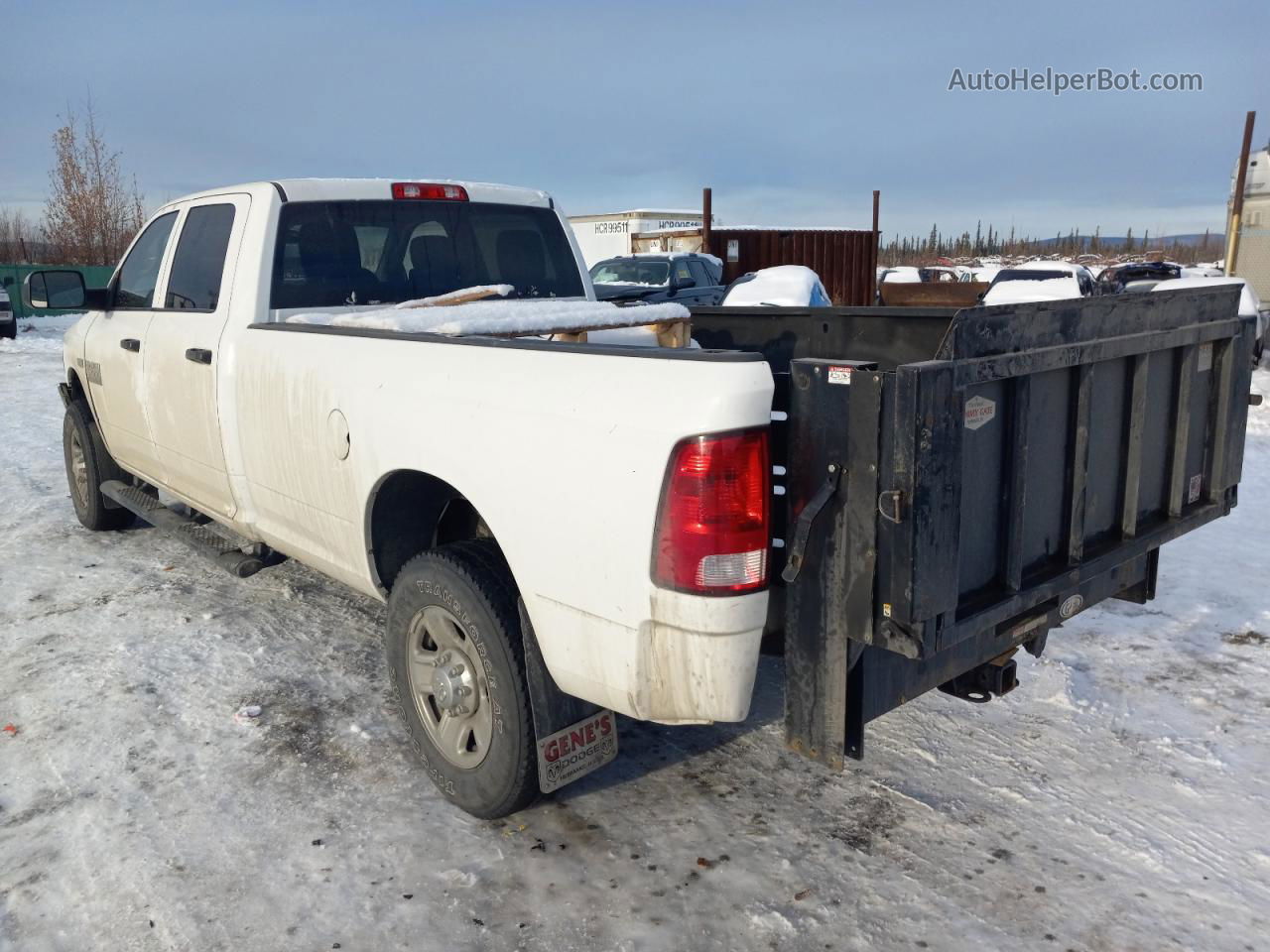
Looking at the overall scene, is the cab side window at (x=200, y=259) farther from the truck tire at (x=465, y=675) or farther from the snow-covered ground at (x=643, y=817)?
the truck tire at (x=465, y=675)

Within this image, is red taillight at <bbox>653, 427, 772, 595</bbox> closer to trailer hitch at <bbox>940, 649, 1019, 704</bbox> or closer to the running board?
trailer hitch at <bbox>940, 649, 1019, 704</bbox>

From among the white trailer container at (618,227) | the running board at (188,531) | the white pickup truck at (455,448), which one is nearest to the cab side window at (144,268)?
the white pickup truck at (455,448)

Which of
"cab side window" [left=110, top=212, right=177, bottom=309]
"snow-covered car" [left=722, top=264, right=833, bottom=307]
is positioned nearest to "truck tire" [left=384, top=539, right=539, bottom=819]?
"cab side window" [left=110, top=212, right=177, bottom=309]

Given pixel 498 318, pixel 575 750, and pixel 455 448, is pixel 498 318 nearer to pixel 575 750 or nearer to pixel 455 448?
pixel 455 448

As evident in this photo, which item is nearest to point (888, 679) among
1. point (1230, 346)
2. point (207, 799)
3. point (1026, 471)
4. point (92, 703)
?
point (1026, 471)

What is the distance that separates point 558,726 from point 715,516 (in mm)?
1019

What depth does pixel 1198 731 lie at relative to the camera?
3955mm

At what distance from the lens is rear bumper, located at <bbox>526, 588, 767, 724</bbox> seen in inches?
99.8

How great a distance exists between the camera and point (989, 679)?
309 cm

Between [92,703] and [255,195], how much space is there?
7.64ft

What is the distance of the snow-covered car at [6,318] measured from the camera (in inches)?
816

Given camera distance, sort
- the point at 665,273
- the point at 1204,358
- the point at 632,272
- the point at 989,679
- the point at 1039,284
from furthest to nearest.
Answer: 1. the point at 1039,284
2. the point at 632,272
3. the point at 665,273
4. the point at 1204,358
5. the point at 989,679

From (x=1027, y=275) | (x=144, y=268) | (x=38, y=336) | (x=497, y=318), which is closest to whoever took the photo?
(x=497, y=318)

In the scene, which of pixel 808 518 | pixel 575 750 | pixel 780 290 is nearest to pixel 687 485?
pixel 808 518
